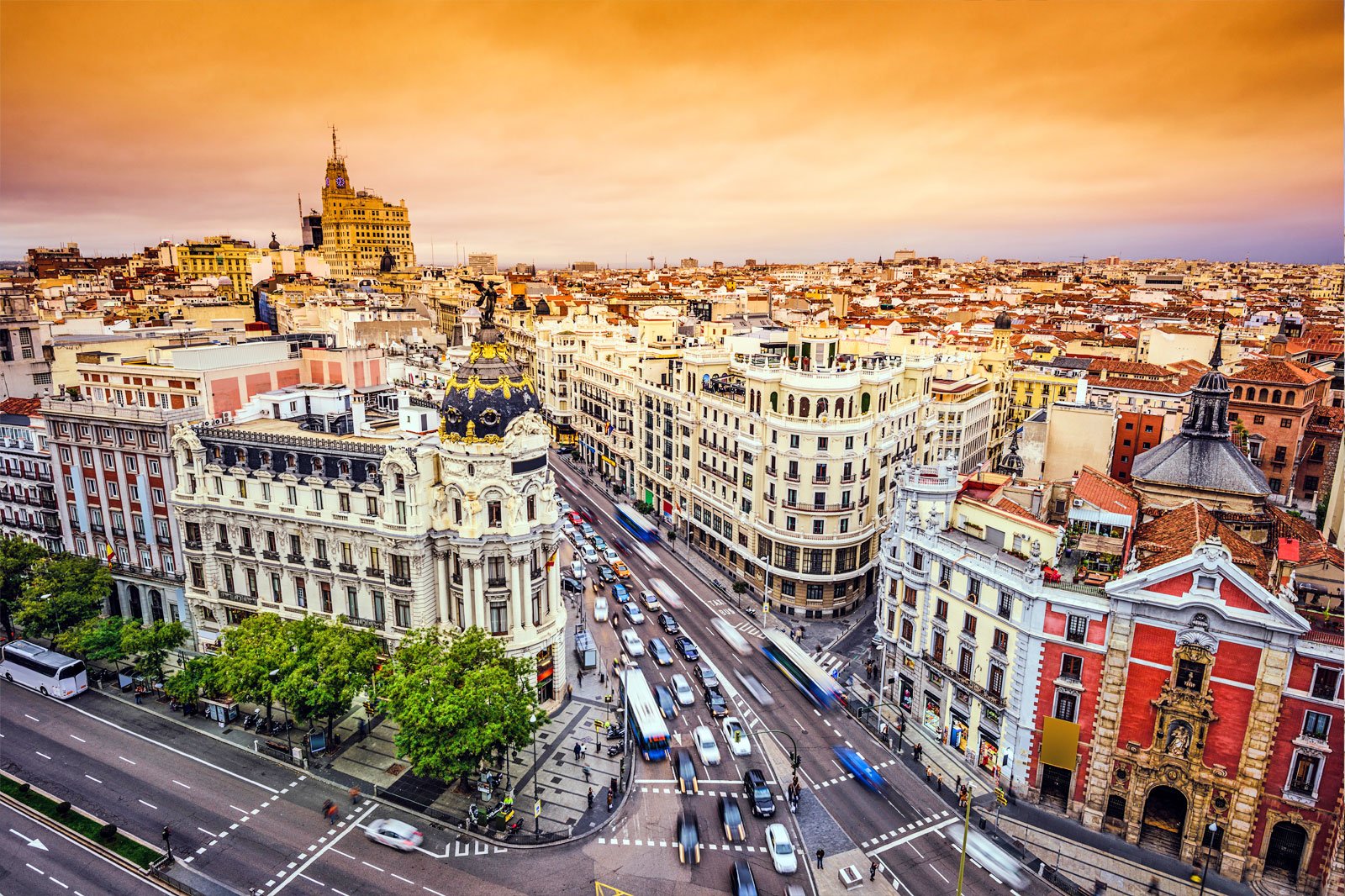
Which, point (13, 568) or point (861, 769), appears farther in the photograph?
point (13, 568)

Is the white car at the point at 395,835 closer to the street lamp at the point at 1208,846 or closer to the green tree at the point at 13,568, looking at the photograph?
the green tree at the point at 13,568

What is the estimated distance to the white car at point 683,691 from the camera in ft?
227

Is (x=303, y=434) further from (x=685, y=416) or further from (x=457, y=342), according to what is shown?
(x=457, y=342)

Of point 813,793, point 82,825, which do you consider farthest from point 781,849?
point 82,825

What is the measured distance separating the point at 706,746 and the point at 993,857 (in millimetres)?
22165

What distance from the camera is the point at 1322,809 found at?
47.8 metres

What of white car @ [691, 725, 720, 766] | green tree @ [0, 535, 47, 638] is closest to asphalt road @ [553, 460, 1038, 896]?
white car @ [691, 725, 720, 766]

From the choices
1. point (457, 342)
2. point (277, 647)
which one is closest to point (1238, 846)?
point (277, 647)

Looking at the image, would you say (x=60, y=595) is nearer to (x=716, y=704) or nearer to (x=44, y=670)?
(x=44, y=670)

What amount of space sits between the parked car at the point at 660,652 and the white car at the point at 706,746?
11.5m

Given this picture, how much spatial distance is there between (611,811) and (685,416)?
58.1m

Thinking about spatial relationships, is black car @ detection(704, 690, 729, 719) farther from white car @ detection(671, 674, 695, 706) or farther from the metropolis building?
the metropolis building

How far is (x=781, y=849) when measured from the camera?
51.0m

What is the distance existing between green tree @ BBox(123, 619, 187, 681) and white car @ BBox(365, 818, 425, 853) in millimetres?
27778
